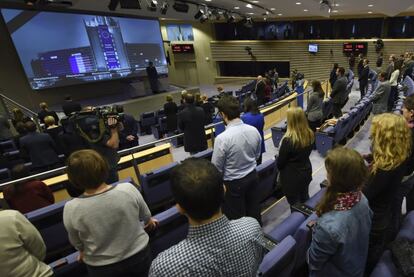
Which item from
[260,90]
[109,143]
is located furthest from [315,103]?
[109,143]

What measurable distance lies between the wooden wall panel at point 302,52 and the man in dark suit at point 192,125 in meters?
13.9

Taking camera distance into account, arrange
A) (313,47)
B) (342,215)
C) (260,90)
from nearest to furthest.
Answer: (342,215)
(260,90)
(313,47)

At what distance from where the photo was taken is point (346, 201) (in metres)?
1.31

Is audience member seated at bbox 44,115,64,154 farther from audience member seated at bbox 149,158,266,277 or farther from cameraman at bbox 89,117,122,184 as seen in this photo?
audience member seated at bbox 149,158,266,277

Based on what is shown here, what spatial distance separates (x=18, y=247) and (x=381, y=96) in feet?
20.2

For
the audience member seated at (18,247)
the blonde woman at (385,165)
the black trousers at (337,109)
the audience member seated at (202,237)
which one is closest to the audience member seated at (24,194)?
the audience member seated at (18,247)

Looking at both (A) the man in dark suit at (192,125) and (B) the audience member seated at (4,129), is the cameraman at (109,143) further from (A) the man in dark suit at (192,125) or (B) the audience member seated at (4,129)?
(B) the audience member seated at (4,129)

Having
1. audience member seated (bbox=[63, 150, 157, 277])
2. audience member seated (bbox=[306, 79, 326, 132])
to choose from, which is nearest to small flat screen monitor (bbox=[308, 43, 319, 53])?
audience member seated (bbox=[306, 79, 326, 132])

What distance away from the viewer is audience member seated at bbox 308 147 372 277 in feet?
4.23

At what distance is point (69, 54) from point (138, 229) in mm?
10316

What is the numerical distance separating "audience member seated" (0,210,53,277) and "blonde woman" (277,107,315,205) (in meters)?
2.03

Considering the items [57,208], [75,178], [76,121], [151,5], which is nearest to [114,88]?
[151,5]

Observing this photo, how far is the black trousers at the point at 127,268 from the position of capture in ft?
5.05

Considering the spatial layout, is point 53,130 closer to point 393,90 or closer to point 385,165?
point 385,165
